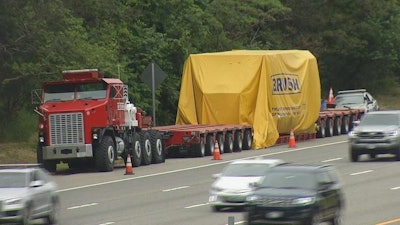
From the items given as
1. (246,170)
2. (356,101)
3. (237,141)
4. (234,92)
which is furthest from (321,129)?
(246,170)

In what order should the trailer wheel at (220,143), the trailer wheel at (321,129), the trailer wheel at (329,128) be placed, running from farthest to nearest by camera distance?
the trailer wheel at (329,128) → the trailer wheel at (321,129) → the trailer wheel at (220,143)

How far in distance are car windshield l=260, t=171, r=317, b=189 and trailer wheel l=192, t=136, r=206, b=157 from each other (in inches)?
836

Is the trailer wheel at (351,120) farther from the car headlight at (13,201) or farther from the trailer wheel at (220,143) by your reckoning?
the car headlight at (13,201)

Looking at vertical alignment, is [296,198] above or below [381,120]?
below

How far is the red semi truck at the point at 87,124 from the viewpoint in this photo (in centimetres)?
3803

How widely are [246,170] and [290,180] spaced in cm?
495

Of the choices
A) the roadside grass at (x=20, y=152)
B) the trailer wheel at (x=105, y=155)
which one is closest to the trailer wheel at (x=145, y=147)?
the trailer wheel at (x=105, y=155)

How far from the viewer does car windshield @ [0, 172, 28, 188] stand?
24312 millimetres

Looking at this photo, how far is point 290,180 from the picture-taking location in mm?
22156

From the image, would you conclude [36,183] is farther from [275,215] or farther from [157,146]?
[157,146]

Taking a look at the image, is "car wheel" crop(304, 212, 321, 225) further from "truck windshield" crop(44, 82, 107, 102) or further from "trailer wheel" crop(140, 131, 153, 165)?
"trailer wheel" crop(140, 131, 153, 165)

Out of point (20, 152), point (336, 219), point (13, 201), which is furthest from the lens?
point (20, 152)

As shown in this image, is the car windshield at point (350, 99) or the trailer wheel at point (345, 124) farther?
the car windshield at point (350, 99)

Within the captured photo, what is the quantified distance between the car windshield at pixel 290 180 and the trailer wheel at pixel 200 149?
69.7ft
